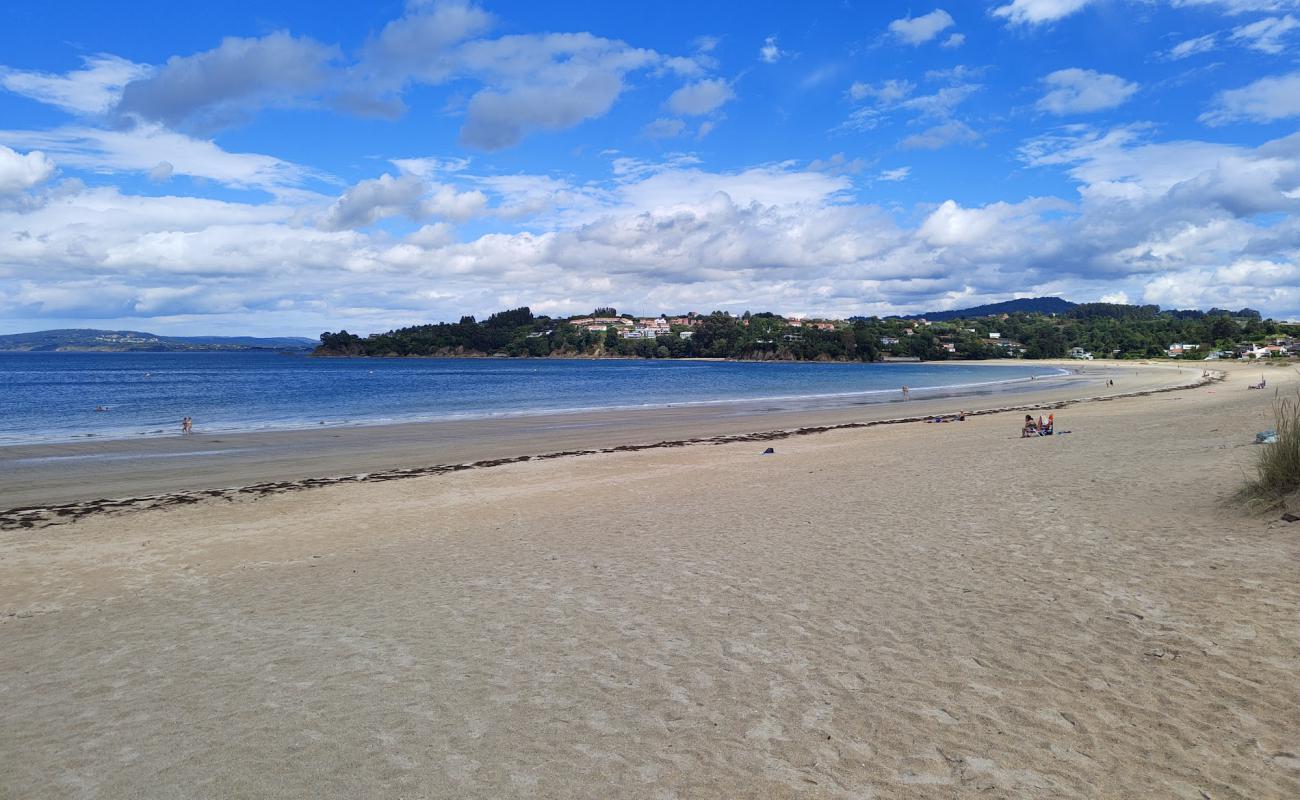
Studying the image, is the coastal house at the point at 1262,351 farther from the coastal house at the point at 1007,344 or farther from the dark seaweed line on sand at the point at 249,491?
the dark seaweed line on sand at the point at 249,491

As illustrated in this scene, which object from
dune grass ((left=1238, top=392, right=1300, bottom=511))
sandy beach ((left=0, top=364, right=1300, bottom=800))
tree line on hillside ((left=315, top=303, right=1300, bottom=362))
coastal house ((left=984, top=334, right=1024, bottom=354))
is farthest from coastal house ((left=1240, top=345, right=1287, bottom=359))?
sandy beach ((left=0, top=364, right=1300, bottom=800))

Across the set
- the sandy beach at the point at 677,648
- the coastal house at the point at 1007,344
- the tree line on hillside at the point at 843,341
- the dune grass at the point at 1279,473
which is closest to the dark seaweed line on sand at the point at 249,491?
the sandy beach at the point at 677,648

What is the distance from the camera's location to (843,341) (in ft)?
530

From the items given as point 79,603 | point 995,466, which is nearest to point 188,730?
point 79,603

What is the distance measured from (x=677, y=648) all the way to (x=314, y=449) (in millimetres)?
19454

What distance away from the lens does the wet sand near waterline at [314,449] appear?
16.4m

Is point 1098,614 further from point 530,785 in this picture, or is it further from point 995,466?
point 995,466

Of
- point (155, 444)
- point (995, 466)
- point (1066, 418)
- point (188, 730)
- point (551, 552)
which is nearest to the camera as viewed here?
point (188, 730)

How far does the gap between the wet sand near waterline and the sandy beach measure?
4813 millimetres

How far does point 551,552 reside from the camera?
9.15 m

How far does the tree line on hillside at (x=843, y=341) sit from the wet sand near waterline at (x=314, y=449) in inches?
4990

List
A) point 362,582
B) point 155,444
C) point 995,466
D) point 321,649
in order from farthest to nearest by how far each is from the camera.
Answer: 1. point 155,444
2. point 995,466
3. point 362,582
4. point 321,649

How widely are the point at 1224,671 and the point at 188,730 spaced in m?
6.68

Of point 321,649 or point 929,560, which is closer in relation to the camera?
point 321,649
